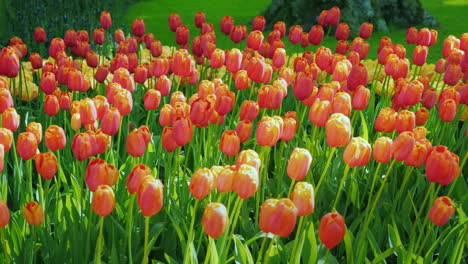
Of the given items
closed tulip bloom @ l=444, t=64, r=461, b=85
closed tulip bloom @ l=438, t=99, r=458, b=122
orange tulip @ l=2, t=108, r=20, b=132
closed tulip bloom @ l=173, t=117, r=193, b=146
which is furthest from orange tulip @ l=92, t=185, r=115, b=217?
closed tulip bloom @ l=444, t=64, r=461, b=85

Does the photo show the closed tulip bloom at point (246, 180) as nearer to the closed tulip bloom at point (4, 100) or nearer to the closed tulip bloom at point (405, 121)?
the closed tulip bloom at point (405, 121)

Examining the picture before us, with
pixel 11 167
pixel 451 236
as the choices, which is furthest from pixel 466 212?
pixel 11 167

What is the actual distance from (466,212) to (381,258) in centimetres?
79

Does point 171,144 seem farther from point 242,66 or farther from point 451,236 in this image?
point 242,66

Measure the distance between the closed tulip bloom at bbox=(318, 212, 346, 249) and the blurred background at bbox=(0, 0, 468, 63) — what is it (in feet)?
12.9

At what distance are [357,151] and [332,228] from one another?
0.44 metres

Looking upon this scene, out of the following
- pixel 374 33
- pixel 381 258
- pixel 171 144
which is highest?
pixel 171 144

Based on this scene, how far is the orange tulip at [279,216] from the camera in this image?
5.48ft

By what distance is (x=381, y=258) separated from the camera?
212cm

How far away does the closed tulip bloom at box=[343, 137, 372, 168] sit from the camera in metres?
2.13

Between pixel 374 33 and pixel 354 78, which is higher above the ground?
pixel 354 78

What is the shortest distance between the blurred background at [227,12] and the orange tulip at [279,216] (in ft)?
12.9

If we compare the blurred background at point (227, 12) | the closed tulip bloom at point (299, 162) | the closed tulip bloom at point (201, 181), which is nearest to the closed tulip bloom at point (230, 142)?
the closed tulip bloom at point (299, 162)

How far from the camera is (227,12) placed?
30.9 feet
